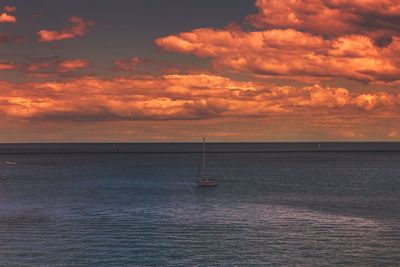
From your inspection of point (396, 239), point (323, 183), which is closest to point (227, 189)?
point (323, 183)

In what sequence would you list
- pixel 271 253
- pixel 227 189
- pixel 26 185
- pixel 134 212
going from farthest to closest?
pixel 26 185 < pixel 227 189 < pixel 134 212 < pixel 271 253

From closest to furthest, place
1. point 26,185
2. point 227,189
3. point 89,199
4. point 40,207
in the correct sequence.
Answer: point 40,207
point 89,199
point 227,189
point 26,185

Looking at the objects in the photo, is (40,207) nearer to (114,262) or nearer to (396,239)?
(114,262)

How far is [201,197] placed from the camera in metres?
108

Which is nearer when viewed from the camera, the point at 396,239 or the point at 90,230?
the point at 396,239

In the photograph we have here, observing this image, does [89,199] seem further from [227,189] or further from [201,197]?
[227,189]

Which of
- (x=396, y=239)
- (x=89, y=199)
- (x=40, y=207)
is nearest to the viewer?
(x=396, y=239)

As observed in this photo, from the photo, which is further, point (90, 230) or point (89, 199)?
point (89, 199)

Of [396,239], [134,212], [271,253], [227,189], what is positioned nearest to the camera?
[271,253]

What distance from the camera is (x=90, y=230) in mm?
69250

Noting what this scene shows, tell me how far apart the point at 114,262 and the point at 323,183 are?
98.0 metres

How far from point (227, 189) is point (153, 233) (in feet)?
195

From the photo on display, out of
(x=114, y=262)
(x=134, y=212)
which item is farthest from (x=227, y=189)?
(x=114, y=262)

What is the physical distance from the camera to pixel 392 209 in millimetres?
88312
